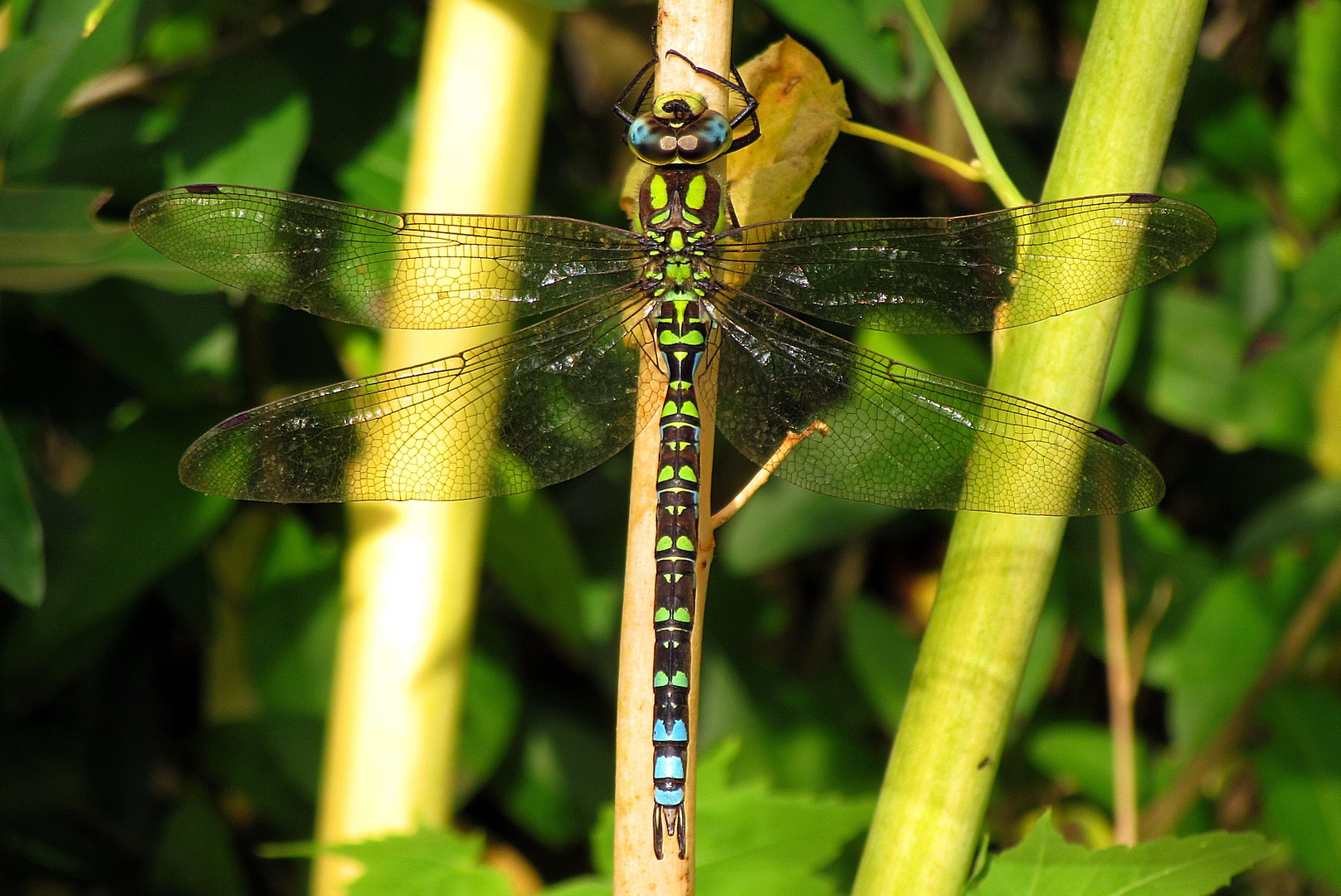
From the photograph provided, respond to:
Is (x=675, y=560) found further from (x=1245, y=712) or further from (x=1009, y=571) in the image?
(x=1245, y=712)

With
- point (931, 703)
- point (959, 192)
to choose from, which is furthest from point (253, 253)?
point (959, 192)

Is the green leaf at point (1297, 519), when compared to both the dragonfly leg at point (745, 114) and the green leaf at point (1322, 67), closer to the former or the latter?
the green leaf at point (1322, 67)

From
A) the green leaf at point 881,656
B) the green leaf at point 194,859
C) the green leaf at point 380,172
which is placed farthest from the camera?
the green leaf at point 194,859

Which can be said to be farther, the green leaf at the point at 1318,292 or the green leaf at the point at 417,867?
the green leaf at the point at 1318,292

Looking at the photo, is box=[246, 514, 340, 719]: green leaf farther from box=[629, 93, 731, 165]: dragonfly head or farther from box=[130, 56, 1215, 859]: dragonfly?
box=[629, 93, 731, 165]: dragonfly head

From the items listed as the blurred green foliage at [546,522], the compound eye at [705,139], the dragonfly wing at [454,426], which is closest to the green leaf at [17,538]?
the blurred green foliage at [546,522]

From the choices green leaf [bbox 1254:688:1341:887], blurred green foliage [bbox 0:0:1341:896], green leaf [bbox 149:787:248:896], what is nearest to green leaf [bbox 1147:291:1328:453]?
blurred green foliage [bbox 0:0:1341:896]
